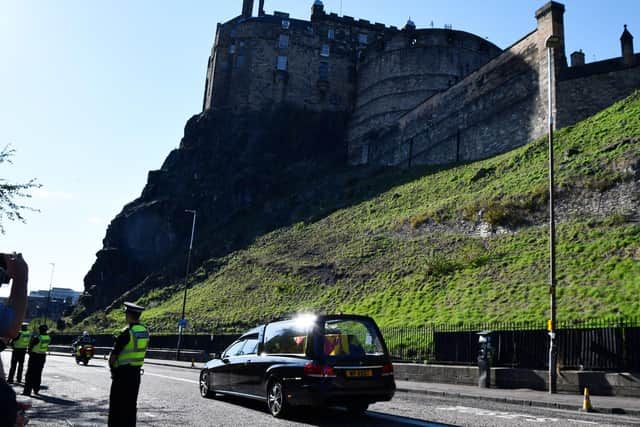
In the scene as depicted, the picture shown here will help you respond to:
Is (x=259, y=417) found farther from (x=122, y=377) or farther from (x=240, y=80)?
(x=240, y=80)

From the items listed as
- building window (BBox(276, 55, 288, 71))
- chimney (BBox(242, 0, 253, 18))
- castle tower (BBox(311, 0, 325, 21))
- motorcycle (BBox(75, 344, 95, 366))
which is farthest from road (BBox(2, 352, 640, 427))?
chimney (BBox(242, 0, 253, 18))

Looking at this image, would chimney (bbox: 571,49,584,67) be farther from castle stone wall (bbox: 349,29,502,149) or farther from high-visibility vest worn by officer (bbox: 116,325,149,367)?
high-visibility vest worn by officer (bbox: 116,325,149,367)

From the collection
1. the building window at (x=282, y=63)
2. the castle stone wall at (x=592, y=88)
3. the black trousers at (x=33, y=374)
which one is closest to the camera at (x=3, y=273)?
the black trousers at (x=33, y=374)

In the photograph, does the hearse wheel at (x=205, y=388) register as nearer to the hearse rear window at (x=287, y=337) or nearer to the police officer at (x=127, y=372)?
the hearse rear window at (x=287, y=337)

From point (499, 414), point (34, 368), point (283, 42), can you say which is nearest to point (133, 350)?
point (499, 414)

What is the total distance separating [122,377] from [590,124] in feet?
113

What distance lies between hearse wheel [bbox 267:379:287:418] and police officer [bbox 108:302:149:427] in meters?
2.79

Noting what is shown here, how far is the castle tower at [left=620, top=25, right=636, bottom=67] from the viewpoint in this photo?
1382 inches

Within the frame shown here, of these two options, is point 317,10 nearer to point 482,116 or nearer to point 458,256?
point 482,116

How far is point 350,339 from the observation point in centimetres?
916

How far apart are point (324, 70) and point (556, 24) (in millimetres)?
41747

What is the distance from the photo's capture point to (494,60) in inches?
1791

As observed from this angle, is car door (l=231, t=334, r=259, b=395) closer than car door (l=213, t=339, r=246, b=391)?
Yes

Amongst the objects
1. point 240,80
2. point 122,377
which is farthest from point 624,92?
point 240,80
